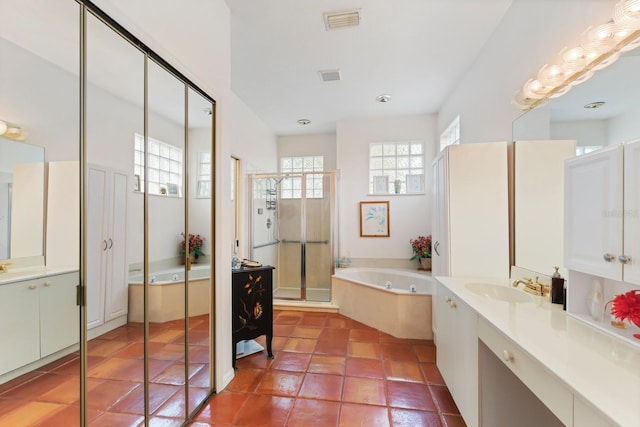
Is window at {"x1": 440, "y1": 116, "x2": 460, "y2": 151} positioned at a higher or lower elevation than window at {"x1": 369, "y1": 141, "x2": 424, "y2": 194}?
higher

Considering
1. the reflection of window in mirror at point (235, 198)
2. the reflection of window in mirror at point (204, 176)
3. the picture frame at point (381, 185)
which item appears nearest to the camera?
the reflection of window in mirror at point (204, 176)

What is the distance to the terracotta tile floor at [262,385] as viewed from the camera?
1.09 meters

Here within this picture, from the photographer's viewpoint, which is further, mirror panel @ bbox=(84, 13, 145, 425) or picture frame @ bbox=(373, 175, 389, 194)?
picture frame @ bbox=(373, 175, 389, 194)

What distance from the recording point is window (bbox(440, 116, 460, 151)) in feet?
11.7

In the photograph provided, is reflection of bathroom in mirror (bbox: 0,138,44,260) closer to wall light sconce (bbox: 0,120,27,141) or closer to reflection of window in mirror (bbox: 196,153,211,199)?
wall light sconce (bbox: 0,120,27,141)

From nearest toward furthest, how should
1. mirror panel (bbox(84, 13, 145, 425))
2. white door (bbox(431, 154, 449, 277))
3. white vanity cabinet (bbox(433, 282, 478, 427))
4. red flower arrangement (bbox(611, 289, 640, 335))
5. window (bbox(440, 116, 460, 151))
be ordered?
red flower arrangement (bbox(611, 289, 640, 335)), mirror panel (bbox(84, 13, 145, 425)), white vanity cabinet (bbox(433, 282, 478, 427)), white door (bbox(431, 154, 449, 277)), window (bbox(440, 116, 460, 151))

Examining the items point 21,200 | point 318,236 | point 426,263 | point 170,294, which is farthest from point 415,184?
point 21,200

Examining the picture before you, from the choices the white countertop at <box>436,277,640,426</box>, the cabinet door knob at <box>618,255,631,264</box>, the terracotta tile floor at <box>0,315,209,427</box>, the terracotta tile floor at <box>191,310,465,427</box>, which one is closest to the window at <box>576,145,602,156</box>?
the cabinet door knob at <box>618,255,631,264</box>

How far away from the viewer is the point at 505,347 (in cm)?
121

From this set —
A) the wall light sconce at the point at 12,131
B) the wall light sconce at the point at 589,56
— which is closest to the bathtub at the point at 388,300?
the wall light sconce at the point at 589,56

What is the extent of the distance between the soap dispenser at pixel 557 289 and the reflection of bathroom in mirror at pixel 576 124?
23 cm

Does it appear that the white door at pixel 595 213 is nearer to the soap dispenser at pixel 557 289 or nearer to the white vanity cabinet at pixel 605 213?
the white vanity cabinet at pixel 605 213

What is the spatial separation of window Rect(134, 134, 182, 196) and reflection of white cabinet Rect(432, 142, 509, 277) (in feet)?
6.49

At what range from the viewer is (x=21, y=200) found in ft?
3.10
